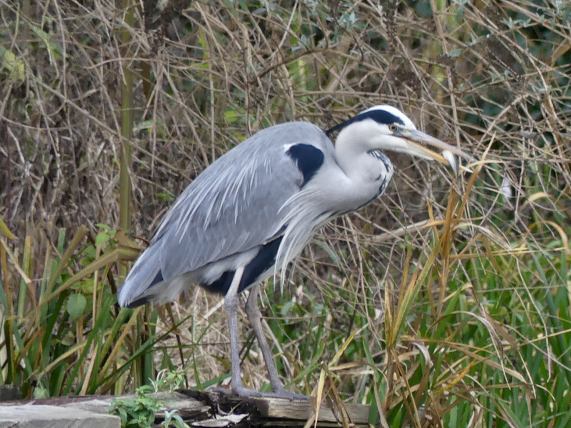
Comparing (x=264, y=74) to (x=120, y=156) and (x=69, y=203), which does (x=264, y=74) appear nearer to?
(x=120, y=156)

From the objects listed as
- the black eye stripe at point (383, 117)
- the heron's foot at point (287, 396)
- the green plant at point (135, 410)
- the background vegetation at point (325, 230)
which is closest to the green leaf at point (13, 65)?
the background vegetation at point (325, 230)

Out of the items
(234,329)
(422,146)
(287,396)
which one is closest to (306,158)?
(422,146)

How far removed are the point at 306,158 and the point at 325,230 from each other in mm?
1204

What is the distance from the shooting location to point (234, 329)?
4348 mm

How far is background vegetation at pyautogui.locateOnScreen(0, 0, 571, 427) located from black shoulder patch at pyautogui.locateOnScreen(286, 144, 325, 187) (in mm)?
491

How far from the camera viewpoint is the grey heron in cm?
441

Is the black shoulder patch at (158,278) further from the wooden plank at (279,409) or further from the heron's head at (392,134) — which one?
the heron's head at (392,134)

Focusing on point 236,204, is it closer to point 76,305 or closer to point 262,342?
point 262,342

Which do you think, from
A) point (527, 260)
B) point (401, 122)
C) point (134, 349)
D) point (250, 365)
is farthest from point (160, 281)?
point (527, 260)

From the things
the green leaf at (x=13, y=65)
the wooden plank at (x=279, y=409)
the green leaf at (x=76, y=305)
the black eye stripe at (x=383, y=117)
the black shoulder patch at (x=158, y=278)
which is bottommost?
the wooden plank at (x=279, y=409)

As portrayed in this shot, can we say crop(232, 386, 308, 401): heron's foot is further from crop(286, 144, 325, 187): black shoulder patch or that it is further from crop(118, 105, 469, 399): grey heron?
crop(286, 144, 325, 187): black shoulder patch

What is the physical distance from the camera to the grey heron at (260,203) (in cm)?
441

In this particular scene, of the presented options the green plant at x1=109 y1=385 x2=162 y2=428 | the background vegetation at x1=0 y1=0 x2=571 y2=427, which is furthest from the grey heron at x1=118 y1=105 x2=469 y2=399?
the green plant at x1=109 y1=385 x2=162 y2=428

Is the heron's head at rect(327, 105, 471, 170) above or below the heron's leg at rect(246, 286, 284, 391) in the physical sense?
above
